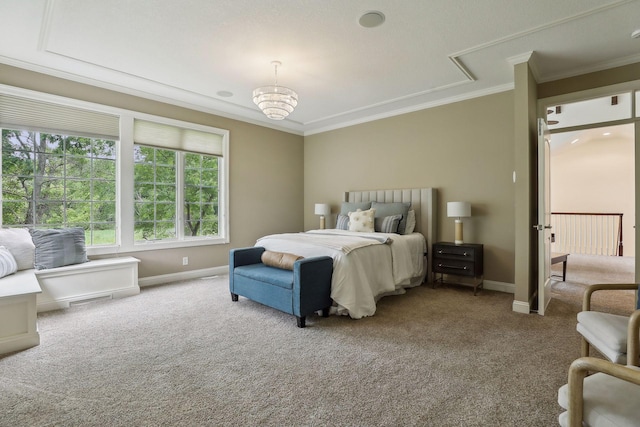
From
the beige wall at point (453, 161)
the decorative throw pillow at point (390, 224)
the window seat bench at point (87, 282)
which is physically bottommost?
the window seat bench at point (87, 282)

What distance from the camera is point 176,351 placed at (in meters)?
2.36

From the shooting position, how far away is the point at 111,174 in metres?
4.14

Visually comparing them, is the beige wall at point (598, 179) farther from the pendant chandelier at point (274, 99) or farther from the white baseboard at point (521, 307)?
the pendant chandelier at point (274, 99)

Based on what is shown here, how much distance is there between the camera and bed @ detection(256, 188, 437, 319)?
120 inches

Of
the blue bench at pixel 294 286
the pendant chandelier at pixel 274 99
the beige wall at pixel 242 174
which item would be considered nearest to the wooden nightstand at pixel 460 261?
the blue bench at pixel 294 286

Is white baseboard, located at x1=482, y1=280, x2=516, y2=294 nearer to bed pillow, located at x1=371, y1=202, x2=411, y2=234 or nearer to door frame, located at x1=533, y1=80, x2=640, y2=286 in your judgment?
door frame, located at x1=533, y1=80, x2=640, y2=286

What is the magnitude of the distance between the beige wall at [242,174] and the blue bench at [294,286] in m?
1.77

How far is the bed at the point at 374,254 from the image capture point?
3.04m

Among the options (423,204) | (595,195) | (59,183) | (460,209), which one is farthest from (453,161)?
(595,195)

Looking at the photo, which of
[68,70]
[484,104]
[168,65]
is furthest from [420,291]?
[68,70]

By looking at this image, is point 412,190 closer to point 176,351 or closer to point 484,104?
point 484,104

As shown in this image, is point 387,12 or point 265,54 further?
point 265,54

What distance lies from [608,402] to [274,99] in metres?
3.30

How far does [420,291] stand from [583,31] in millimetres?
3228
